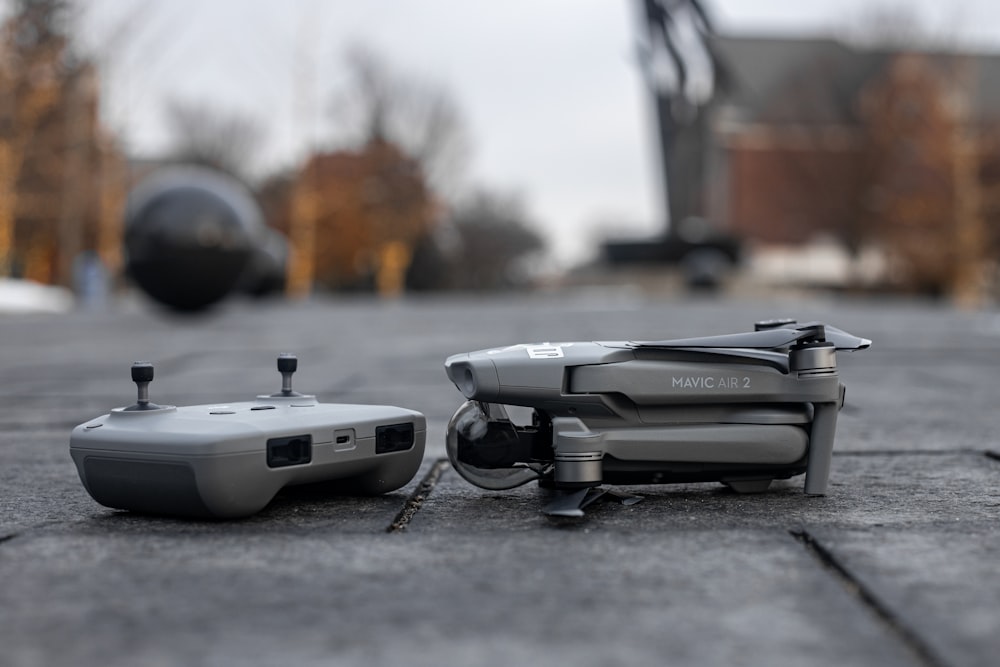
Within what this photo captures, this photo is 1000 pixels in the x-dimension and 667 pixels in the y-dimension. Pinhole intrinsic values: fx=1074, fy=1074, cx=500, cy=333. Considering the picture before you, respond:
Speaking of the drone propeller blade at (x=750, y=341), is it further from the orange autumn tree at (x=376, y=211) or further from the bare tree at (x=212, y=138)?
the bare tree at (x=212, y=138)

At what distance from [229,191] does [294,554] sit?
10.7 m

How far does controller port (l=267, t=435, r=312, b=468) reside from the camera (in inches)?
76.8

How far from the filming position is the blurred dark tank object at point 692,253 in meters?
Result: 23.6

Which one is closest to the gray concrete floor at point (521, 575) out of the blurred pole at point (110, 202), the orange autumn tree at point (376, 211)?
the blurred pole at point (110, 202)

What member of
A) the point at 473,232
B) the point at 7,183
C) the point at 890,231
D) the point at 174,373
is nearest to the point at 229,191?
the point at 174,373

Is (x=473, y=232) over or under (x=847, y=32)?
under

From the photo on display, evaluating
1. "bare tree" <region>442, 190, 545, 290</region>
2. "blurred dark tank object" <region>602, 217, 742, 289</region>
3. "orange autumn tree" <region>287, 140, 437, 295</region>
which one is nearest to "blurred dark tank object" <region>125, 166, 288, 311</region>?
"blurred dark tank object" <region>602, 217, 742, 289</region>

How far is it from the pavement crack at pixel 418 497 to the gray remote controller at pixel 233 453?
6cm

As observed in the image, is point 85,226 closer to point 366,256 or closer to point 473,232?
point 366,256

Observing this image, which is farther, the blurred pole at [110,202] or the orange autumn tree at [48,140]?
the blurred pole at [110,202]

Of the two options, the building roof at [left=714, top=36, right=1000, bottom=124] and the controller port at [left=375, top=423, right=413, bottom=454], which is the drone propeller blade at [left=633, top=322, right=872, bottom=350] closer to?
the controller port at [left=375, top=423, right=413, bottom=454]

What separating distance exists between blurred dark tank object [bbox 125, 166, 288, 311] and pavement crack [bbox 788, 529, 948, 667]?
400 inches

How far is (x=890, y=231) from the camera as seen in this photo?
115 feet

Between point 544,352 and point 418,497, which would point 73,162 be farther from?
point 544,352
